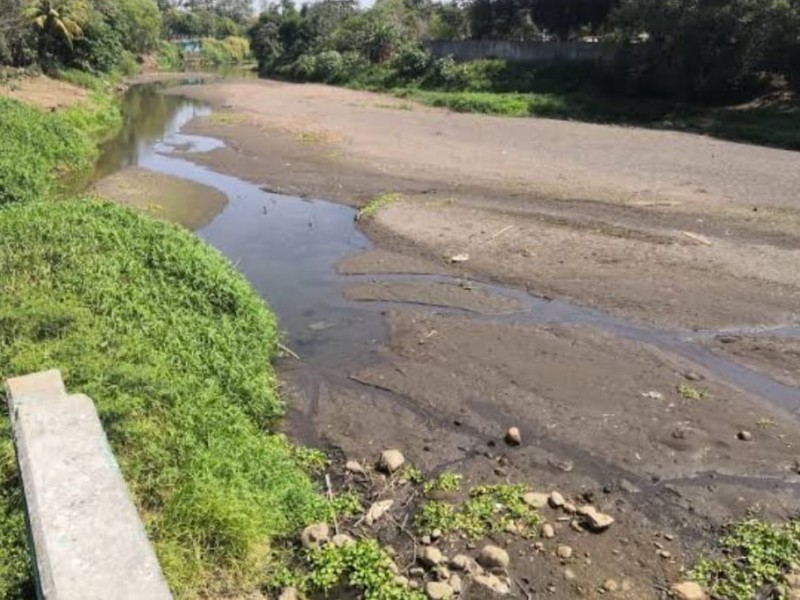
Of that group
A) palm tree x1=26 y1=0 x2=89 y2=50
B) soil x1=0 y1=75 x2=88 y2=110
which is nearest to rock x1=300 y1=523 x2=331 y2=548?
soil x1=0 y1=75 x2=88 y2=110

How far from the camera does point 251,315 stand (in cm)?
895

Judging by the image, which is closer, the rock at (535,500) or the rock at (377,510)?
the rock at (377,510)

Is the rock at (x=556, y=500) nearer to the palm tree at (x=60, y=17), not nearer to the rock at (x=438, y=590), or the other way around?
the rock at (x=438, y=590)

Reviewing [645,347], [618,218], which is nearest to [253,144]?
[618,218]

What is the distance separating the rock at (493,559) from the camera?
531 cm

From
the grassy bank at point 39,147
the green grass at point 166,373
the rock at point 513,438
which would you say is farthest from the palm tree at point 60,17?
the rock at point 513,438

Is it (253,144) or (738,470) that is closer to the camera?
(738,470)

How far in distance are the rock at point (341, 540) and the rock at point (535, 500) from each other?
153 cm

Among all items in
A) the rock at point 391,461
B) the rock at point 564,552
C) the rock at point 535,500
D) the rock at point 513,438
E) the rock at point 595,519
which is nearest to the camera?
the rock at point 564,552

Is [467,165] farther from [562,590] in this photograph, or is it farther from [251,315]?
[562,590]

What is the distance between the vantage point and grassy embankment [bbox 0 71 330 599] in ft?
17.3

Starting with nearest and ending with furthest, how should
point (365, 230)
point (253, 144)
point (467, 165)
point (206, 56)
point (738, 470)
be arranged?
point (738, 470) < point (365, 230) < point (467, 165) < point (253, 144) < point (206, 56)

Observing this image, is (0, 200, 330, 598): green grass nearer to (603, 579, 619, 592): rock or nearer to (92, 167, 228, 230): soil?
(603, 579, 619, 592): rock

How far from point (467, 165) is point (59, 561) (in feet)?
59.3
